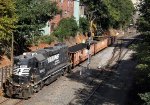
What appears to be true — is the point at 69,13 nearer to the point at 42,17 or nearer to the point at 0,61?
the point at 42,17

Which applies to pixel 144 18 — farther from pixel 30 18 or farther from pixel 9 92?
pixel 30 18

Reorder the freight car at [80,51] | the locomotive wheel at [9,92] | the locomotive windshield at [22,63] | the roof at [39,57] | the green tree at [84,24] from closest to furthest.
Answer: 1. the locomotive wheel at [9,92]
2. the locomotive windshield at [22,63]
3. the roof at [39,57]
4. the freight car at [80,51]
5. the green tree at [84,24]

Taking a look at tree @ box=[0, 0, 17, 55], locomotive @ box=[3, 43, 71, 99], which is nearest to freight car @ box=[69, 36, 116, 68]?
locomotive @ box=[3, 43, 71, 99]

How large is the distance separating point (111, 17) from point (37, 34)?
202ft

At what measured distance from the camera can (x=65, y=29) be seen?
Result: 237 feet

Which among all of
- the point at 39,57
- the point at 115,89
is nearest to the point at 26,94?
the point at 39,57

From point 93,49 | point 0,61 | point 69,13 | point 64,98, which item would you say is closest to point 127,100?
point 64,98

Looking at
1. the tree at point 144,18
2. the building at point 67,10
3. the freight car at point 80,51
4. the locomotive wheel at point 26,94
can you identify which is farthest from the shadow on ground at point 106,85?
the building at point 67,10

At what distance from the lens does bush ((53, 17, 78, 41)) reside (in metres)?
68.1

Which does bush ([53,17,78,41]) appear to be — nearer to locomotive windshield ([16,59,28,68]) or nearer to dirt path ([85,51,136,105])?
dirt path ([85,51,136,105])

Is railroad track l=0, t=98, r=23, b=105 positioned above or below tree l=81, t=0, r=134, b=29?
below

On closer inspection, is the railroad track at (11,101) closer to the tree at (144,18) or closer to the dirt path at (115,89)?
the dirt path at (115,89)

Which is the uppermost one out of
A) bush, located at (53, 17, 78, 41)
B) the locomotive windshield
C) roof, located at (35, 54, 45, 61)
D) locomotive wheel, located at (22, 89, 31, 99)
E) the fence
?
bush, located at (53, 17, 78, 41)

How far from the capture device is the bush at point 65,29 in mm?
68062
